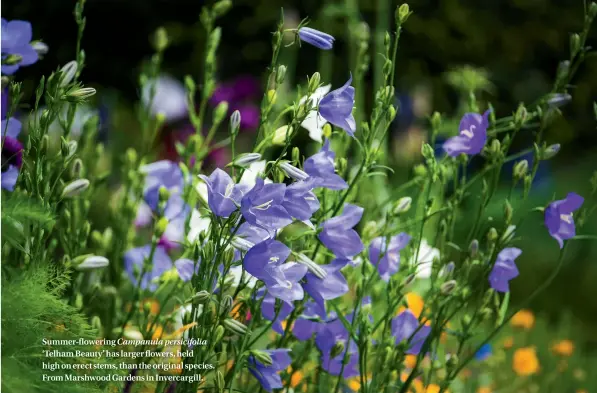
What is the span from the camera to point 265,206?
3.60ft

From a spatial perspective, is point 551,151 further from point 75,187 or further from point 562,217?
point 75,187

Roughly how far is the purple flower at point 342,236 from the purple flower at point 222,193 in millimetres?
230

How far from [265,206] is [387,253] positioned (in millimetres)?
470

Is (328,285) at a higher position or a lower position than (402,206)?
lower

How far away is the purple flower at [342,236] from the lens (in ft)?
4.17

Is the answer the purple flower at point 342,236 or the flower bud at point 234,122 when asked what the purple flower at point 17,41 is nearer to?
the flower bud at point 234,122

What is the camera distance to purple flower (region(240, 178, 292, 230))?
107 cm

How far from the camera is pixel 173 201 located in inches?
66.9

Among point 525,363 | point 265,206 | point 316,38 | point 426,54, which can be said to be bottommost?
point 525,363

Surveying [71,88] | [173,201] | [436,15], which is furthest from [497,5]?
[71,88]

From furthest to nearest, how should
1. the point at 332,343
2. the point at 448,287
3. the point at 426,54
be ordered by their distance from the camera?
1. the point at 426,54
2. the point at 332,343
3. the point at 448,287

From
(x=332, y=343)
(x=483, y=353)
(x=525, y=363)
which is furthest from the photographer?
(x=525, y=363)

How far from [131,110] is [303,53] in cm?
168

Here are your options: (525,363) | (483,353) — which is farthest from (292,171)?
(525,363)
